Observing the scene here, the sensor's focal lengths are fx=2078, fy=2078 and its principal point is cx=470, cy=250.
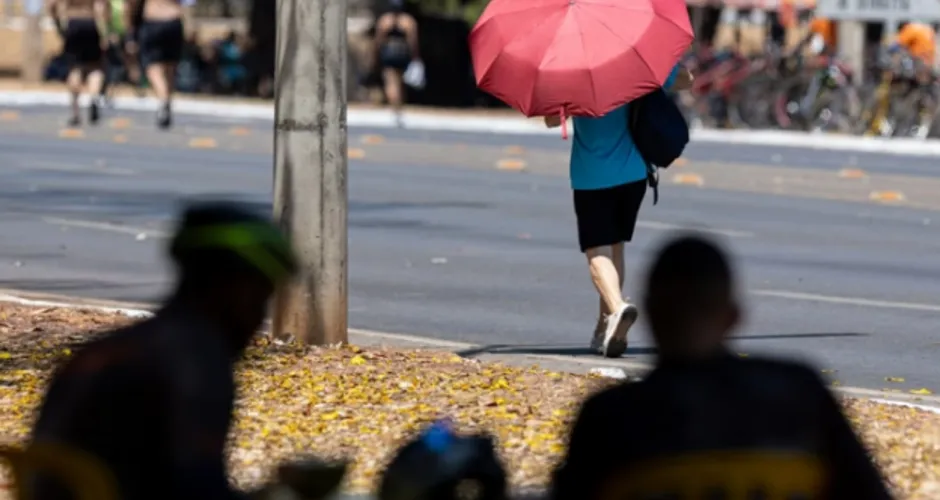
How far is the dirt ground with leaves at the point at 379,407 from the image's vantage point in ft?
21.8

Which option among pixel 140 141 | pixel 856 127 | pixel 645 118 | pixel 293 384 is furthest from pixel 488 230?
pixel 856 127

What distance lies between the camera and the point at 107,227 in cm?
1477

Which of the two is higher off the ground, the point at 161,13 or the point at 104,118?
the point at 161,13

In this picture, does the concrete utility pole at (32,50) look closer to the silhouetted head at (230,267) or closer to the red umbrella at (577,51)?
the red umbrella at (577,51)

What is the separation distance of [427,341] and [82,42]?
51.1 feet

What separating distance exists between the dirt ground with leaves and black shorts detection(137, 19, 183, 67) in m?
14.9

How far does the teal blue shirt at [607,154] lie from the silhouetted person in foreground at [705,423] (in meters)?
5.54

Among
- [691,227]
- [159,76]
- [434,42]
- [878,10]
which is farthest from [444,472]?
[434,42]

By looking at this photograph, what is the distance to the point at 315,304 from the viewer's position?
8781mm

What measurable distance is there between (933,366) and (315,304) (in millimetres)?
2806

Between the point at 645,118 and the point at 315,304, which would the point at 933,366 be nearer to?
the point at 645,118

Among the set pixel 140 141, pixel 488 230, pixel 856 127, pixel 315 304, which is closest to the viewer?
pixel 315 304

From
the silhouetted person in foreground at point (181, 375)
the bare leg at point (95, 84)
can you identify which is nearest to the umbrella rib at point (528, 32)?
the silhouetted person in foreground at point (181, 375)

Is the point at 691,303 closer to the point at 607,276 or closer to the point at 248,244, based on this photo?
the point at 248,244
